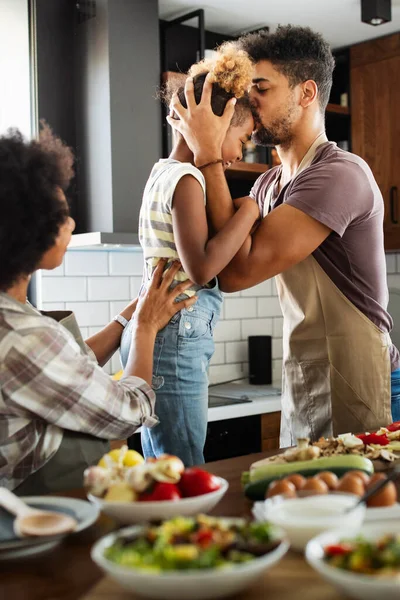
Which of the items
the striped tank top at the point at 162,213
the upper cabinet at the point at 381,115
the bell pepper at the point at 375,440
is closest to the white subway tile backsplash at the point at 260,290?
the upper cabinet at the point at 381,115

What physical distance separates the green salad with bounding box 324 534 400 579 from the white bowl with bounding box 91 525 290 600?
0.07 meters

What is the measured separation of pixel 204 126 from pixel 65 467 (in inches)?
35.7

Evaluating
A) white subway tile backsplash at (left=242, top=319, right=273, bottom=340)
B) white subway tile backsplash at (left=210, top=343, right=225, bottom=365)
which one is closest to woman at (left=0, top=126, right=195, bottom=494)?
white subway tile backsplash at (left=210, top=343, right=225, bottom=365)

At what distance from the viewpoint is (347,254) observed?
2.07 meters

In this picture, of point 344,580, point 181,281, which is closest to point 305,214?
point 181,281

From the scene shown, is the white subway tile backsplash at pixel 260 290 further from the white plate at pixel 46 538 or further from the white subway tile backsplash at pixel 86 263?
the white plate at pixel 46 538

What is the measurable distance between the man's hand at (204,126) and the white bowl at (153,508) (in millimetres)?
1032

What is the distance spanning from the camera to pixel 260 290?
4277mm

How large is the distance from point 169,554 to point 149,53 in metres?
2.71

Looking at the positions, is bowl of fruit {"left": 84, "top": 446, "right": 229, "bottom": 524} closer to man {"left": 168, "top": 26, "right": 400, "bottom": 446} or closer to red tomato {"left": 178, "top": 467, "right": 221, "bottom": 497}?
red tomato {"left": 178, "top": 467, "right": 221, "bottom": 497}

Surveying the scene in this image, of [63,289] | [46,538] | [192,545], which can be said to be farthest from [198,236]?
[63,289]

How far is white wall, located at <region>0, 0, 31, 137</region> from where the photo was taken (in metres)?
3.12

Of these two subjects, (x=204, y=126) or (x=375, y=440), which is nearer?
(x=375, y=440)

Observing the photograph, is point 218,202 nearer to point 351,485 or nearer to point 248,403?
point 351,485
